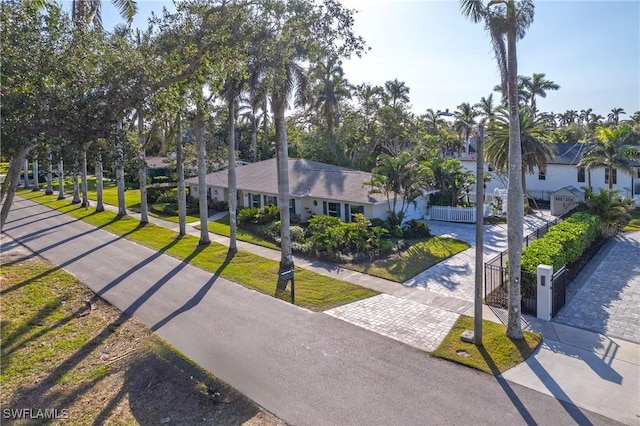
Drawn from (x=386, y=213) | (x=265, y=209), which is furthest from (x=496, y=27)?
(x=265, y=209)

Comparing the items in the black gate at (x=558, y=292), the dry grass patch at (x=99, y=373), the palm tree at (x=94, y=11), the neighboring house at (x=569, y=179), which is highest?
the palm tree at (x=94, y=11)

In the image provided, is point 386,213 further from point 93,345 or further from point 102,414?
point 102,414

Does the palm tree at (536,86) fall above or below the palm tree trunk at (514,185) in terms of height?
above

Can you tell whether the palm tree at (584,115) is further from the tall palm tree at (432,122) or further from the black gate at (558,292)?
the black gate at (558,292)

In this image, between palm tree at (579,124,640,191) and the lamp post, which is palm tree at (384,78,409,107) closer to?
palm tree at (579,124,640,191)

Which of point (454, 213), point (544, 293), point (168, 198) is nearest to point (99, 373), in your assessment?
point (544, 293)

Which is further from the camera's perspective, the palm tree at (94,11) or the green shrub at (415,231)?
the green shrub at (415,231)

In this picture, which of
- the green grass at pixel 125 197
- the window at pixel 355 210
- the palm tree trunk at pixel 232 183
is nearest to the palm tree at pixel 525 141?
the window at pixel 355 210

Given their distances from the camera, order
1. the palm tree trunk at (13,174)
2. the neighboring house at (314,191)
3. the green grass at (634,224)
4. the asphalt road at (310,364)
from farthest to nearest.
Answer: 1. the green grass at (634,224)
2. the neighboring house at (314,191)
3. the palm tree trunk at (13,174)
4. the asphalt road at (310,364)
